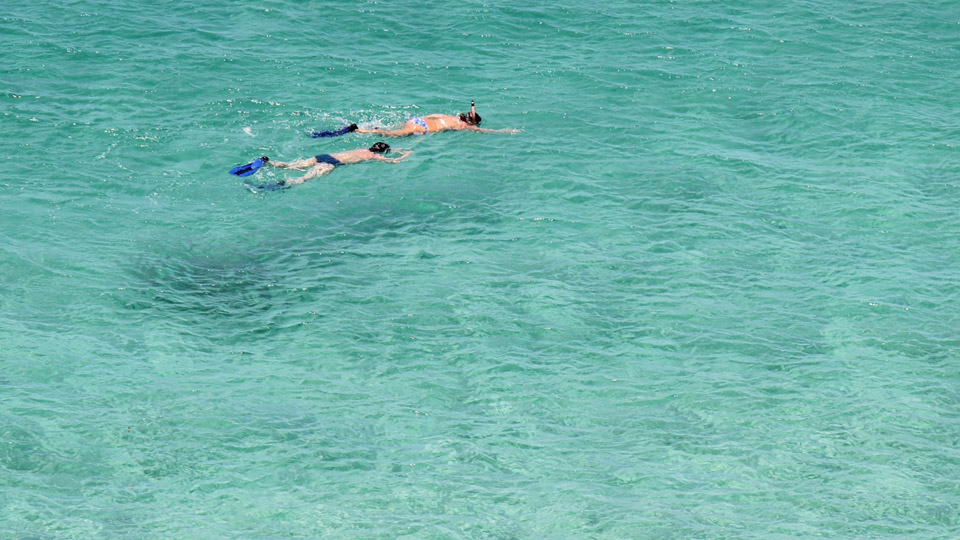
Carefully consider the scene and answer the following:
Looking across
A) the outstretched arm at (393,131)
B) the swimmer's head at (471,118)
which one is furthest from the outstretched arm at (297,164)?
the swimmer's head at (471,118)

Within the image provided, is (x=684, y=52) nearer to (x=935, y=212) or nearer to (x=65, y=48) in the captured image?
(x=935, y=212)

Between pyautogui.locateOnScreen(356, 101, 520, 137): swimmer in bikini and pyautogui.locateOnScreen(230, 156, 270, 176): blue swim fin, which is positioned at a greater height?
pyautogui.locateOnScreen(356, 101, 520, 137): swimmer in bikini

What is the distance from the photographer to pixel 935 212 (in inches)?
1300

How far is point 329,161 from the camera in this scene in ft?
112

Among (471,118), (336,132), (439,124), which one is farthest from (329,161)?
(471,118)

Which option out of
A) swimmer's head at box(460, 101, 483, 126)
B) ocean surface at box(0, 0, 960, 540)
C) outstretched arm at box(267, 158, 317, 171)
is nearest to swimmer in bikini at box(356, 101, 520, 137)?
swimmer's head at box(460, 101, 483, 126)

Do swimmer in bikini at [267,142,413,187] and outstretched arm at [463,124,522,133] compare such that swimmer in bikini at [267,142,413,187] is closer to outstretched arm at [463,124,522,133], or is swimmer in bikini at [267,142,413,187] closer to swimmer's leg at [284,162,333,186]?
swimmer's leg at [284,162,333,186]

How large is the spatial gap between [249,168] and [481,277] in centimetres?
891

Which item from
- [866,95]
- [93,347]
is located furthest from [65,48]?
[866,95]

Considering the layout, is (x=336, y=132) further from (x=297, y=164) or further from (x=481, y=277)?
(x=481, y=277)

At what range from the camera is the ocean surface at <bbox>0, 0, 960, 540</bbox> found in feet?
72.8

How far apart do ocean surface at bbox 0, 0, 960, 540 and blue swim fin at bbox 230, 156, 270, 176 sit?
36 centimetres

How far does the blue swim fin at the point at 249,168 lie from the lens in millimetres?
33094

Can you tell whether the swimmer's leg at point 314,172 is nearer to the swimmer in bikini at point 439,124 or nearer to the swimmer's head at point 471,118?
the swimmer in bikini at point 439,124
